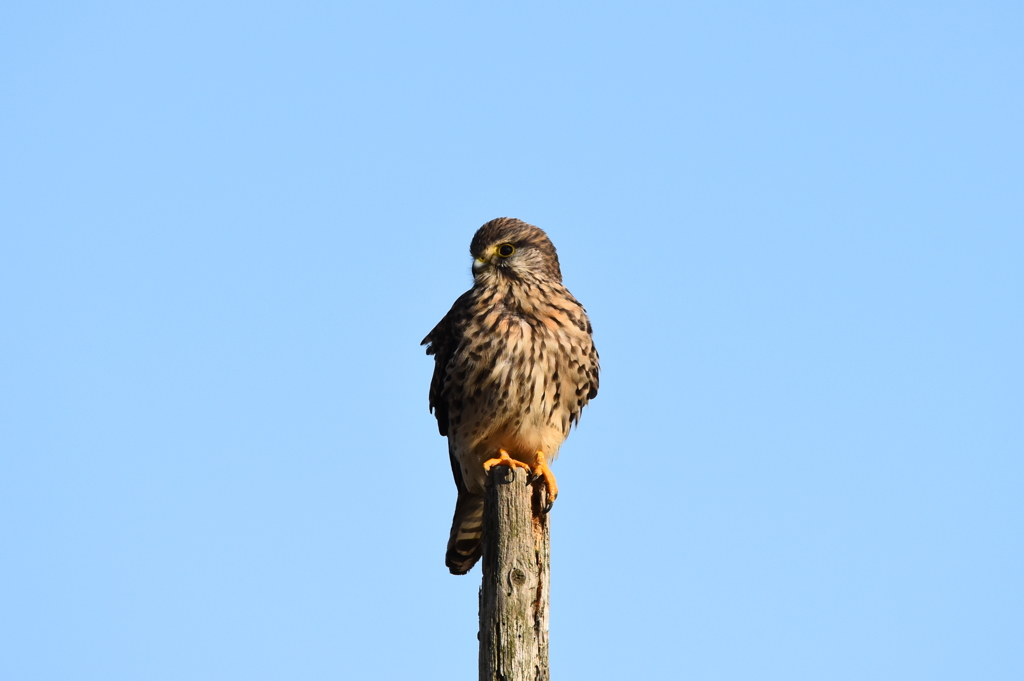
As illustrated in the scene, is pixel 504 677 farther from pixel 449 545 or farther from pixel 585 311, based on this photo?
pixel 585 311

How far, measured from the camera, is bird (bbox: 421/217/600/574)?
6.02 m

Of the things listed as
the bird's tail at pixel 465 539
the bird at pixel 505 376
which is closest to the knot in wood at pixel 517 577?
the bird at pixel 505 376

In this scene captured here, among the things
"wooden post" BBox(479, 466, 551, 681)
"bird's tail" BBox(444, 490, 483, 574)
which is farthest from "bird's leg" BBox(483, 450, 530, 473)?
"wooden post" BBox(479, 466, 551, 681)

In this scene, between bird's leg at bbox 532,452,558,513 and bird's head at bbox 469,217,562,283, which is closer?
bird's leg at bbox 532,452,558,513

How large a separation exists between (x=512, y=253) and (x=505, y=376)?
2.88 feet

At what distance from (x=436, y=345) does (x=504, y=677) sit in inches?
104

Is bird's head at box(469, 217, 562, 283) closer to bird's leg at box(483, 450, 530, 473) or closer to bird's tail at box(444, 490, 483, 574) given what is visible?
bird's leg at box(483, 450, 530, 473)

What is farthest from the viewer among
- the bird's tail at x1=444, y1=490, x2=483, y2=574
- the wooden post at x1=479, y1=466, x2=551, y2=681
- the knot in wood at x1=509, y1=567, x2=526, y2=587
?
the bird's tail at x1=444, y1=490, x2=483, y2=574

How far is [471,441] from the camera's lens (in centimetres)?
619

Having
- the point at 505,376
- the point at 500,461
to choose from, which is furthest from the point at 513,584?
the point at 505,376

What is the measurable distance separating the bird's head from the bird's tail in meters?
1.23

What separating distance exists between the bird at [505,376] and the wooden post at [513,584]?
1164 millimetres

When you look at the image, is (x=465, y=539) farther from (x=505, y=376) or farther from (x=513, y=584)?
(x=513, y=584)

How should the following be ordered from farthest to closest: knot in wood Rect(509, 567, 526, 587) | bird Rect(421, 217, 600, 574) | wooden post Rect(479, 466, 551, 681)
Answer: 1. bird Rect(421, 217, 600, 574)
2. knot in wood Rect(509, 567, 526, 587)
3. wooden post Rect(479, 466, 551, 681)
